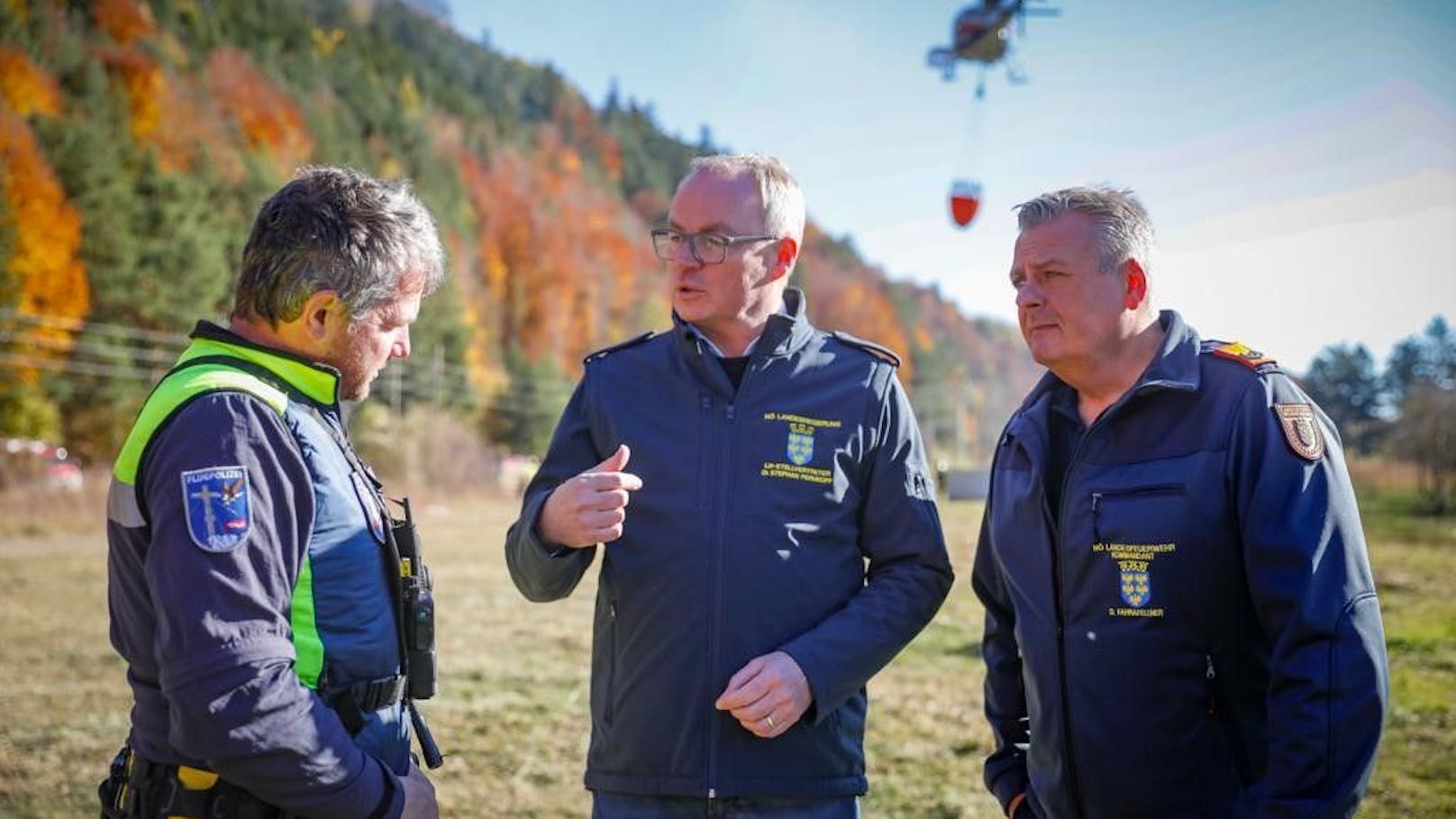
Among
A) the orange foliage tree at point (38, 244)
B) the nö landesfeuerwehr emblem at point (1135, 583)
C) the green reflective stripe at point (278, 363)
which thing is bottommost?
the nö landesfeuerwehr emblem at point (1135, 583)

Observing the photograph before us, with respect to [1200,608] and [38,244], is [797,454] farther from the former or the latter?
[38,244]

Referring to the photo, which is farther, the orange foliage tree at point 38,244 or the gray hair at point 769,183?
the orange foliage tree at point 38,244

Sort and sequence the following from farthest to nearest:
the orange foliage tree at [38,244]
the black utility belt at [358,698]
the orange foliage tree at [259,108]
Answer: the orange foliage tree at [259,108], the orange foliage tree at [38,244], the black utility belt at [358,698]

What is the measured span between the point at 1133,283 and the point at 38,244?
4421 centimetres

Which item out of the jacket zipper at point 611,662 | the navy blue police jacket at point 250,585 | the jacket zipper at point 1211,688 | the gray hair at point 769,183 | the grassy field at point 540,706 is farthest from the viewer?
the grassy field at point 540,706

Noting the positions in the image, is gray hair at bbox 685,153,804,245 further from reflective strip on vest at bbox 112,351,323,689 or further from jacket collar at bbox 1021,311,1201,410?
reflective strip on vest at bbox 112,351,323,689

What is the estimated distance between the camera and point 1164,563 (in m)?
2.66

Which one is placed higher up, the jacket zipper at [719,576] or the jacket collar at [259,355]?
the jacket collar at [259,355]

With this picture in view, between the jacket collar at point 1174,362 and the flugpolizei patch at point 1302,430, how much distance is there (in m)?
0.20

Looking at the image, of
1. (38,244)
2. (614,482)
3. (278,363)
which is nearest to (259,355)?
(278,363)

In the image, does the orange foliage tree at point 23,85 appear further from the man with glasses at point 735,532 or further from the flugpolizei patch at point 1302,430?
the flugpolizei patch at point 1302,430

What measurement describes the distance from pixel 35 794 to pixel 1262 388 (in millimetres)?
5739

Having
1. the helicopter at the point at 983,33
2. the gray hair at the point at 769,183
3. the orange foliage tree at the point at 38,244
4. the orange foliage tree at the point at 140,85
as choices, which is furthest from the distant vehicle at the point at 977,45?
the orange foliage tree at the point at 140,85

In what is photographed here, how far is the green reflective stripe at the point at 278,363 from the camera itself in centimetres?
241
